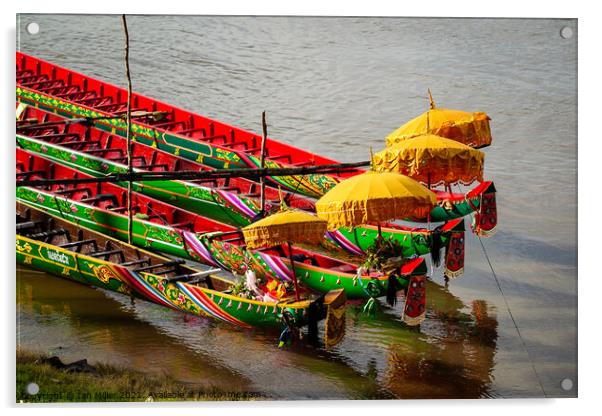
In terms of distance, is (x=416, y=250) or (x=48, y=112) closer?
(x=416, y=250)

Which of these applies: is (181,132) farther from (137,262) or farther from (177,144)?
(137,262)

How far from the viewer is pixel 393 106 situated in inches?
444

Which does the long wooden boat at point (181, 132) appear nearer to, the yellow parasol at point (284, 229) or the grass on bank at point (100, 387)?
the yellow parasol at point (284, 229)

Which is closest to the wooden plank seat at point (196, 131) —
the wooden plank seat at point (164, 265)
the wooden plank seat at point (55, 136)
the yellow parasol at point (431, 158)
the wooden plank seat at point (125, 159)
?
the wooden plank seat at point (125, 159)

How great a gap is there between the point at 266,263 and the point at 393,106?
1.64 m

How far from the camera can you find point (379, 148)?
11297 millimetres

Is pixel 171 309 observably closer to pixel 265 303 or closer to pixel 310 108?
pixel 265 303

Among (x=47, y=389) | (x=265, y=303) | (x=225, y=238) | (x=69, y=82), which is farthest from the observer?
(x=69, y=82)

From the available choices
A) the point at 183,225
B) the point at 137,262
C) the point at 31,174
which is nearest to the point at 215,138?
the point at 183,225

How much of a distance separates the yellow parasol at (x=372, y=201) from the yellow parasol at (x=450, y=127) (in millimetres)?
724

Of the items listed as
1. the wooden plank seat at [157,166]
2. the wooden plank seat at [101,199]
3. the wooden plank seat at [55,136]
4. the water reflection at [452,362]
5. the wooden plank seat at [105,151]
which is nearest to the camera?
the water reflection at [452,362]

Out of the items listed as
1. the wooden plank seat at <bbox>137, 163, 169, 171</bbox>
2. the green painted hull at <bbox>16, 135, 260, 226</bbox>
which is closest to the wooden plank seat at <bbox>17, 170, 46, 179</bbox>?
the green painted hull at <bbox>16, 135, 260, 226</bbox>

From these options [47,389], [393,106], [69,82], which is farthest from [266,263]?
[69,82]

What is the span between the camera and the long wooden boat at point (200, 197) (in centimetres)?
1198
